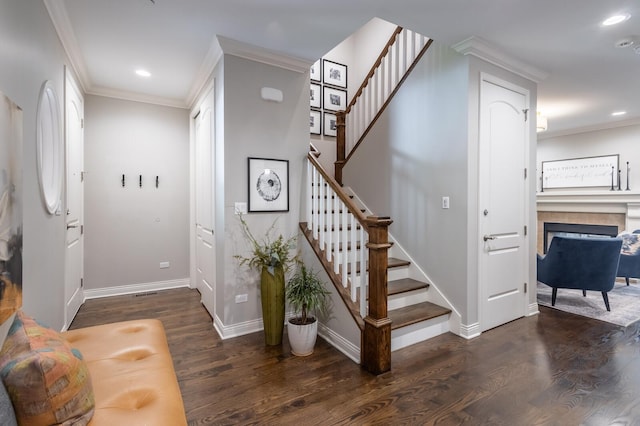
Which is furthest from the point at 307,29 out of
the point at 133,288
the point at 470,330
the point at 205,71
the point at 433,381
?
the point at 133,288

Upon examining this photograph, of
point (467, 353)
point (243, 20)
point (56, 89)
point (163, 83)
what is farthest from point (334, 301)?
point (163, 83)

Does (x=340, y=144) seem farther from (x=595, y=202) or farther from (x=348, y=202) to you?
(x=595, y=202)

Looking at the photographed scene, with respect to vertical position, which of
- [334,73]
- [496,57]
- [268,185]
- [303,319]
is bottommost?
[303,319]

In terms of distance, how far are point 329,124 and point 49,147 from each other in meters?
3.29

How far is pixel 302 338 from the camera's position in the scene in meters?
2.54

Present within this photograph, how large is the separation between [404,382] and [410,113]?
2633 mm

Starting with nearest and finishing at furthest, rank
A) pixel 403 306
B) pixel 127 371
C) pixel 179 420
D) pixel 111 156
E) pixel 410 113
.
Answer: pixel 179 420 → pixel 127 371 → pixel 403 306 → pixel 410 113 → pixel 111 156

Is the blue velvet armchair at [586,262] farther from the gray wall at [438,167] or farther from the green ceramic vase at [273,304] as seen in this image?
the green ceramic vase at [273,304]

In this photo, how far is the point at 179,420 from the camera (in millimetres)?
1202

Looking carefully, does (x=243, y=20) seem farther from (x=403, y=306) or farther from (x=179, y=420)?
(x=403, y=306)

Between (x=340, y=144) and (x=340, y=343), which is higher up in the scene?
(x=340, y=144)

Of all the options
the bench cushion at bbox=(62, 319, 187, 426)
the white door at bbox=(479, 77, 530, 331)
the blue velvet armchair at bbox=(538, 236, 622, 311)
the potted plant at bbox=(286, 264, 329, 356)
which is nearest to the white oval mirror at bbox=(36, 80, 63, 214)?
the bench cushion at bbox=(62, 319, 187, 426)

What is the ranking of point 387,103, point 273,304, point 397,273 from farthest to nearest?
1. point 387,103
2. point 397,273
3. point 273,304

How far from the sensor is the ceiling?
2.34 meters
